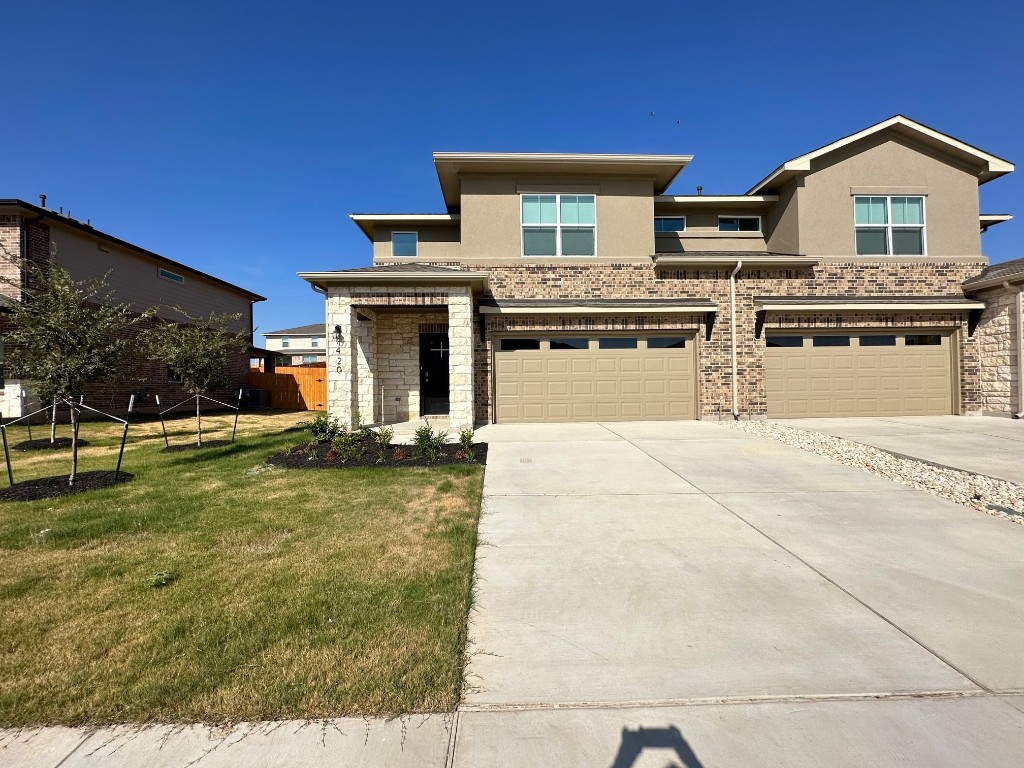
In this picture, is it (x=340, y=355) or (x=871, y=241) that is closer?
(x=340, y=355)

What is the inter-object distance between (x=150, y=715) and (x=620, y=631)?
2.58m

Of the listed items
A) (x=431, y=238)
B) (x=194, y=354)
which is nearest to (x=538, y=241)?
(x=431, y=238)

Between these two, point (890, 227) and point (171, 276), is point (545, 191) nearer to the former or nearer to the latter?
point (890, 227)

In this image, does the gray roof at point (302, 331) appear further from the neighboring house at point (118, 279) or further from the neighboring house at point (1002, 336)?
the neighboring house at point (1002, 336)

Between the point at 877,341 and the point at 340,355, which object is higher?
the point at 877,341

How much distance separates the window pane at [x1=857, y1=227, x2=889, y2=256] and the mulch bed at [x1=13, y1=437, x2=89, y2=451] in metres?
20.7

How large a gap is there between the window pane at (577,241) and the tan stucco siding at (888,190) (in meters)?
A: 5.96

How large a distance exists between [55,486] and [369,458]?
428 cm

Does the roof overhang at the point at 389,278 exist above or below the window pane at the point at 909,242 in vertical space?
below

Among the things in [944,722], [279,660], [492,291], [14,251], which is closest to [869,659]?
[944,722]

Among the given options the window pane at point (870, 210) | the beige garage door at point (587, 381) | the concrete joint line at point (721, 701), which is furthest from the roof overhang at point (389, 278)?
the window pane at point (870, 210)

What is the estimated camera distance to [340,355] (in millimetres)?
11211

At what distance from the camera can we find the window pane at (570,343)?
41.6 feet

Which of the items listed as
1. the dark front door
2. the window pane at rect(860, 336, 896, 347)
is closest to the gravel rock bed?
the window pane at rect(860, 336, 896, 347)
